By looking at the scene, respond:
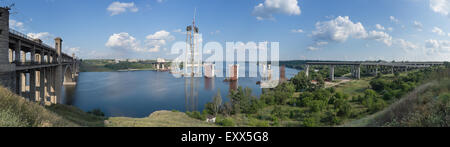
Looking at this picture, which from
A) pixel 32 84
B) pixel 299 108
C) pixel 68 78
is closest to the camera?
pixel 32 84

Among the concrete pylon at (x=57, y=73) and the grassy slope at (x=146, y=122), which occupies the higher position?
the concrete pylon at (x=57, y=73)

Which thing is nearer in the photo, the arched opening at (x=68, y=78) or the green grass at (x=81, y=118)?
the green grass at (x=81, y=118)

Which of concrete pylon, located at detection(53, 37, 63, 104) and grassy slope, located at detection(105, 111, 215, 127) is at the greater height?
concrete pylon, located at detection(53, 37, 63, 104)

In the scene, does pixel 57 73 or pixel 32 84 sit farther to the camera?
pixel 57 73

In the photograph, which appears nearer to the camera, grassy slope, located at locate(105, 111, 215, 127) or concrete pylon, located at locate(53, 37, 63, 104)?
grassy slope, located at locate(105, 111, 215, 127)

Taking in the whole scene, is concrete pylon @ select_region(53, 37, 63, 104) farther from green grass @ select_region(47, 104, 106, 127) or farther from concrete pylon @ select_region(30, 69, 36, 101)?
green grass @ select_region(47, 104, 106, 127)

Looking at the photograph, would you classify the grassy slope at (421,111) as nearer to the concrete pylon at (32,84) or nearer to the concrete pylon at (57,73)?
the concrete pylon at (32,84)

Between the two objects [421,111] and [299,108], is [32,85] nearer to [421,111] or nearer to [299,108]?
[421,111]

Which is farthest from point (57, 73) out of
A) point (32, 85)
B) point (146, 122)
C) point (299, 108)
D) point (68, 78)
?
point (299, 108)

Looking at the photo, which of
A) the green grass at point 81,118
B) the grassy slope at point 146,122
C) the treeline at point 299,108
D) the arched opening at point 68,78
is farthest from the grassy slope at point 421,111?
the arched opening at point 68,78

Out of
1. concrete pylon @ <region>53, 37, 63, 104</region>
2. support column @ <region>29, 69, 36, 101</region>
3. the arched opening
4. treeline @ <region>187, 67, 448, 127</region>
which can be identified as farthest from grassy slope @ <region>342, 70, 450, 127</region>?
the arched opening

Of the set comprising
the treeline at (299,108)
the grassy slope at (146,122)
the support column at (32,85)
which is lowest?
the treeline at (299,108)
